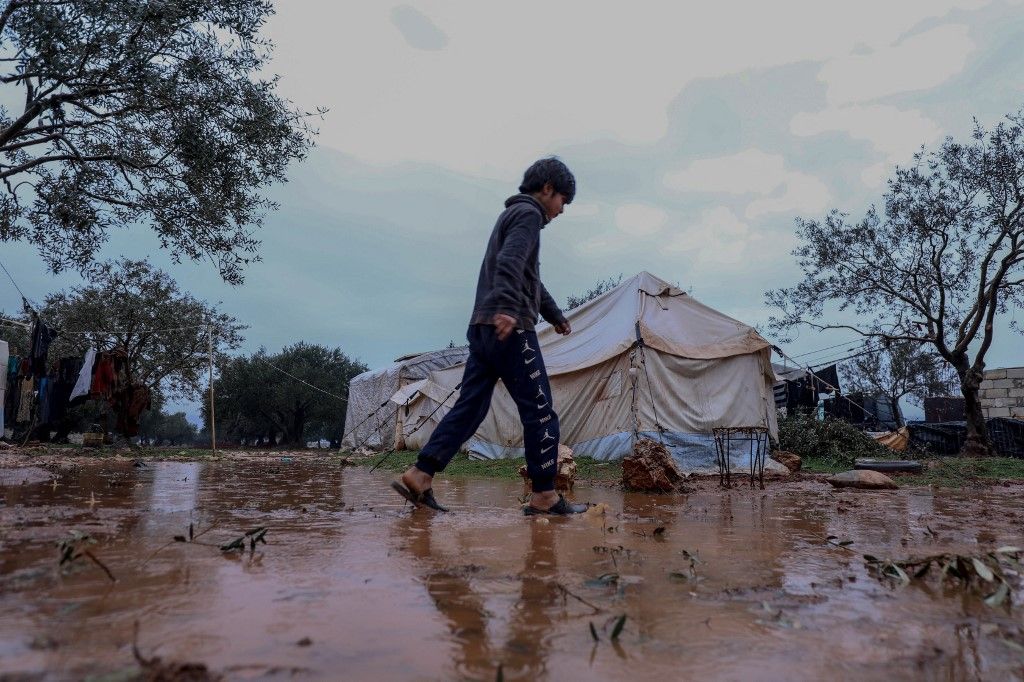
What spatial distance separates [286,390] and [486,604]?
128 ft

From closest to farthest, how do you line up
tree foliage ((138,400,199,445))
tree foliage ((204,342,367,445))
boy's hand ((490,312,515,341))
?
boy's hand ((490,312,515,341))
tree foliage ((204,342,367,445))
tree foliage ((138,400,199,445))

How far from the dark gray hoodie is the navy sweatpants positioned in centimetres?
12

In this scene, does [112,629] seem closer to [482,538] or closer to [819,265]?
[482,538]

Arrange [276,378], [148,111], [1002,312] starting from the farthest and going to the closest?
[276,378]
[1002,312]
[148,111]

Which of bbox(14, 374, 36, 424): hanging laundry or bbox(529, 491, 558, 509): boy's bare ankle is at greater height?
bbox(14, 374, 36, 424): hanging laundry

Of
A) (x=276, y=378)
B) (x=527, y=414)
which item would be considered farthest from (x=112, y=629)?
(x=276, y=378)

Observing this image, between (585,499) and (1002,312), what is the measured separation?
17857 millimetres

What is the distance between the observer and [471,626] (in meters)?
1.45

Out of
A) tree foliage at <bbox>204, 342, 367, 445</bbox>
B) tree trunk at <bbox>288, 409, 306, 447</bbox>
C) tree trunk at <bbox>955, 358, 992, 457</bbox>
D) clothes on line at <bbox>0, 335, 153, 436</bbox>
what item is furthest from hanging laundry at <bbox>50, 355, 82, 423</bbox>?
tree trunk at <bbox>955, 358, 992, 457</bbox>

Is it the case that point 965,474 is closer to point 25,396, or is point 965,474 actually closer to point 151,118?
point 151,118

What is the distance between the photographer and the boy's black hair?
12.9ft

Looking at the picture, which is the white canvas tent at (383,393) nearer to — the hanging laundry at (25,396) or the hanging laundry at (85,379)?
the hanging laundry at (85,379)

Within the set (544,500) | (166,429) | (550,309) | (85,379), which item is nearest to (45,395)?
(85,379)

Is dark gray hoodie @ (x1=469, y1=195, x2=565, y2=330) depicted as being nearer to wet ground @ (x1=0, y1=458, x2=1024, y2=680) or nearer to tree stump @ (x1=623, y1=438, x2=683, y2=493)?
wet ground @ (x1=0, y1=458, x2=1024, y2=680)
